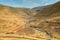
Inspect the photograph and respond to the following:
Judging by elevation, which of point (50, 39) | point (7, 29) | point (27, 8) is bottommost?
point (50, 39)

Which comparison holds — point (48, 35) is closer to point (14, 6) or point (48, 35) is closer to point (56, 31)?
point (56, 31)

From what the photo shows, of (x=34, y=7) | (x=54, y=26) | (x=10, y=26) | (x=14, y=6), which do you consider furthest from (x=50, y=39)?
(x=34, y=7)

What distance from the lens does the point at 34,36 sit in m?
20.4

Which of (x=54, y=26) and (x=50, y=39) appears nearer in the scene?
(x=50, y=39)

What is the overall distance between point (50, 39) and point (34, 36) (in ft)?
6.76

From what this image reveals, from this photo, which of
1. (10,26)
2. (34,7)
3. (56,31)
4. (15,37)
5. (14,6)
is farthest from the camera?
(34,7)

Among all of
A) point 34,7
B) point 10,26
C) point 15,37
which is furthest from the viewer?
point 34,7

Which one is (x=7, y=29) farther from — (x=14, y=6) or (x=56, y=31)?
(x=14, y=6)

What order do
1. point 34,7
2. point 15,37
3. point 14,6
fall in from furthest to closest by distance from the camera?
point 34,7
point 14,6
point 15,37

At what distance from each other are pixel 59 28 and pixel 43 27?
252 centimetres

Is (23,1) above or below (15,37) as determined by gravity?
above

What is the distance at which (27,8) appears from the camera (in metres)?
44.0

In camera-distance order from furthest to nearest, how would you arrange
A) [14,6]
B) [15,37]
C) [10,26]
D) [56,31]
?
[14,6], [10,26], [56,31], [15,37]

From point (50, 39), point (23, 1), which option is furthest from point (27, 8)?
point (50, 39)
